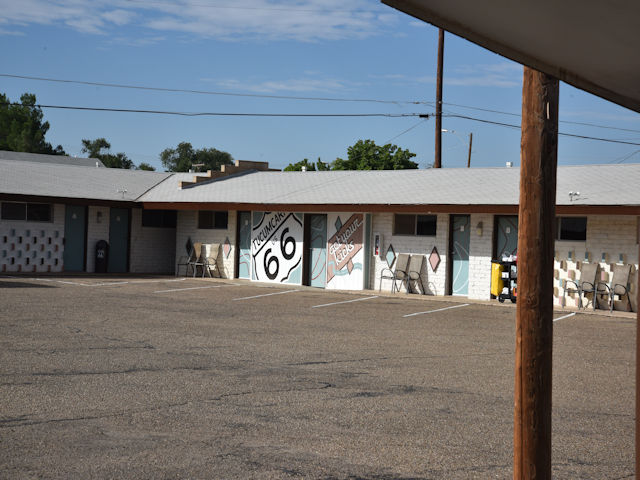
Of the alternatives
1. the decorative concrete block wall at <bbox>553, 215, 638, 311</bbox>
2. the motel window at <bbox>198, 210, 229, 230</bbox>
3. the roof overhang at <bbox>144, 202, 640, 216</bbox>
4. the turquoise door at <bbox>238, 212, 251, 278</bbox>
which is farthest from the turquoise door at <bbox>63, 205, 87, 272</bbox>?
the decorative concrete block wall at <bbox>553, 215, 638, 311</bbox>

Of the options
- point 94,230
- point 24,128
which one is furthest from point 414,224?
point 24,128

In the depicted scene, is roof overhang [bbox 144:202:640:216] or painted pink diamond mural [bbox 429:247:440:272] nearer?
roof overhang [bbox 144:202:640:216]

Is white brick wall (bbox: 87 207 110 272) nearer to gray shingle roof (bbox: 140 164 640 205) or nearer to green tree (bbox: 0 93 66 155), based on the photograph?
gray shingle roof (bbox: 140 164 640 205)

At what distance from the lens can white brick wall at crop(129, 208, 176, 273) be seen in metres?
30.6

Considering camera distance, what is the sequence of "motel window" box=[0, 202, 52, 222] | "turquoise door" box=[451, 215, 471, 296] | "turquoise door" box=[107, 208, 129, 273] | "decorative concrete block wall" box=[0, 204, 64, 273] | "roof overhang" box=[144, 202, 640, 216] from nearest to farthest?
"roof overhang" box=[144, 202, 640, 216]
"turquoise door" box=[451, 215, 471, 296]
"decorative concrete block wall" box=[0, 204, 64, 273]
"motel window" box=[0, 202, 52, 222]
"turquoise door" box=[107, 208, 129, 273]

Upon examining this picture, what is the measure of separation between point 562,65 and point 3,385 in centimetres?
708

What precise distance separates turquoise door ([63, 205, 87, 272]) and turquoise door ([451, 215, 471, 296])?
13.5 m

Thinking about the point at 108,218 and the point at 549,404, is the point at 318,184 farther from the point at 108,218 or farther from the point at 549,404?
the point at 549,404

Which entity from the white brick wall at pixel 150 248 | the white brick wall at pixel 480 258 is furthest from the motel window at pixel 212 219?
the white brick wall at pixel 480 258

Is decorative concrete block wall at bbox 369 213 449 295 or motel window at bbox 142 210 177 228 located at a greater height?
motel window at bbox 142 210 177 228

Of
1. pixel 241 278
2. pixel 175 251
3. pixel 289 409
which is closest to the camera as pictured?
pixel 289 409

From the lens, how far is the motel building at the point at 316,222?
21.8m

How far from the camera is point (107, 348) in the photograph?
12055 millimetres

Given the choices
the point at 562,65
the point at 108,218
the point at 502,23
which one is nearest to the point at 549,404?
the point at 562,65
